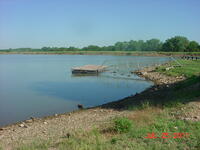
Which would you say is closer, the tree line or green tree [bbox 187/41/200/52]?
green tree [bbox 187/41/200/52]

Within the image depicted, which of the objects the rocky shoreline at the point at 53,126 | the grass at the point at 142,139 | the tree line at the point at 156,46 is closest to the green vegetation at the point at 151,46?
the tree line at the point at 156,46

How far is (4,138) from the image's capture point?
27.6ft

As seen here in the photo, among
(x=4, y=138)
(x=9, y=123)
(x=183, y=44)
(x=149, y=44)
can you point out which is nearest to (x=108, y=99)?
(x=9, y=123)

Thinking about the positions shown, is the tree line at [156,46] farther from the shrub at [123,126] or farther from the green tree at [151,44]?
the shrub at [123,126]

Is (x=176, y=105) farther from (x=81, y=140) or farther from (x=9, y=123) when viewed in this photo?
(x=9, y=123)

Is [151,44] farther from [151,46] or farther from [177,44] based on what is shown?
[177,44]

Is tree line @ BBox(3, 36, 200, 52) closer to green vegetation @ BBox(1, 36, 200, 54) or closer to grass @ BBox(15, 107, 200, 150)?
green vegetation @ BBox(1, 36, 200, 54)

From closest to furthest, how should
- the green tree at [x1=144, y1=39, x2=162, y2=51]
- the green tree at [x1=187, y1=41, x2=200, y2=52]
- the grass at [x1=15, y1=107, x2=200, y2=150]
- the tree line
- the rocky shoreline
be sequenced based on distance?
the grass at [x1=15, y1=107, x2=200, y2=150], the rocky shoreline, the green tree at [x1=187, y1=41, x2=200, y2=52], the tree line, the green tree at [x1=144, y1=39, x2=162, y2=51]

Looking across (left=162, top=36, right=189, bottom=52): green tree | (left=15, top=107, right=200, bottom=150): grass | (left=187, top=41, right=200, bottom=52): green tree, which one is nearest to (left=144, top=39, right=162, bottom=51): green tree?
(left=162, top=36, right=189, bottom=52): green tree

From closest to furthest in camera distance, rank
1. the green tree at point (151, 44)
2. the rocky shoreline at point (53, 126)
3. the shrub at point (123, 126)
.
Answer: the shrub at point (123, 126) < the rocky shoreline at point (53, 126) < the green tree at point (151, 44)

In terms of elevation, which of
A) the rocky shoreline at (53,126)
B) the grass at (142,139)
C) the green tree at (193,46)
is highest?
the green tree at (193,46)

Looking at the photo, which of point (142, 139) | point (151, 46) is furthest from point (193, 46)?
point (142, 139)

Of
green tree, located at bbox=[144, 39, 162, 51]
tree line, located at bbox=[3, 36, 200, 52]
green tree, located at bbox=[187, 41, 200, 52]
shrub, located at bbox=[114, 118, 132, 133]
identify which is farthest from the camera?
green tree, located at bbox=[144, 39, 162, 51]

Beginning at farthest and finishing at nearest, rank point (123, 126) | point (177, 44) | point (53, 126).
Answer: point (177, 44) < point (53, 126) < point (123, 126)
